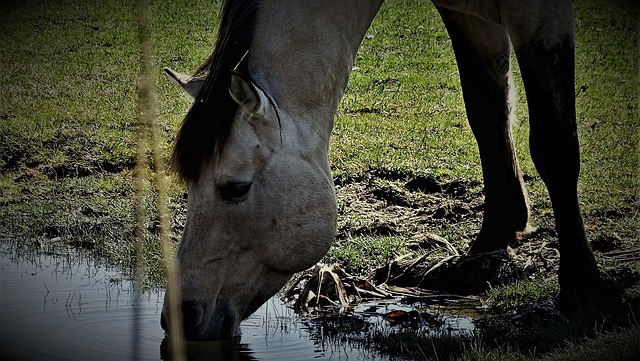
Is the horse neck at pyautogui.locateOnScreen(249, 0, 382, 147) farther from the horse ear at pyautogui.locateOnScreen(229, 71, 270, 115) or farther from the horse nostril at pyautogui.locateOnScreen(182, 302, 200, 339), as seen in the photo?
the horse nostril at pyautogui.locateOnScreen(182, 302, 200, 339)

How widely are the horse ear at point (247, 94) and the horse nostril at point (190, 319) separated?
91cm

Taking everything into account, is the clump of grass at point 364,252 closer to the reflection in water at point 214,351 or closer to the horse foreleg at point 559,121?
the horse foreleg at point 559,121

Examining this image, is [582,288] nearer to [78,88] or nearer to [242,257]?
[242,257]

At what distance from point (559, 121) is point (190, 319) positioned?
2.28 m

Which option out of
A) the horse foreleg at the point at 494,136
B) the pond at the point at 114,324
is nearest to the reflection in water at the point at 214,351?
the pond at the point at 114,324

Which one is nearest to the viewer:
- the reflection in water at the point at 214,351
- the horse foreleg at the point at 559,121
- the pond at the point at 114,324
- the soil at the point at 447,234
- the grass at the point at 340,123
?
the reflection in water at the point at 214,351

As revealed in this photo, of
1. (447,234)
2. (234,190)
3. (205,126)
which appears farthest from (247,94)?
(447,234)

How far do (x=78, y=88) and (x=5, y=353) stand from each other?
670 cm

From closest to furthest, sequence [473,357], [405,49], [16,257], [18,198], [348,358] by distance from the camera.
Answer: [473,357]
[348,358]
[16,257]
[18,198]
[405,49]

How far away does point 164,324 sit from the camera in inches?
156

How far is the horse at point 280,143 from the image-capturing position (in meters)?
3.97

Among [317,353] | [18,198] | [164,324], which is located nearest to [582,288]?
[317,353]

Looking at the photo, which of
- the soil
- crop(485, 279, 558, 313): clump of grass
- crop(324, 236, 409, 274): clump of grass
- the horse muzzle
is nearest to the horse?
the horse muzzle

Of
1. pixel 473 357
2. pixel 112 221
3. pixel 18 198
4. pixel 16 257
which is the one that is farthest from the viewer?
pixel 18 198
